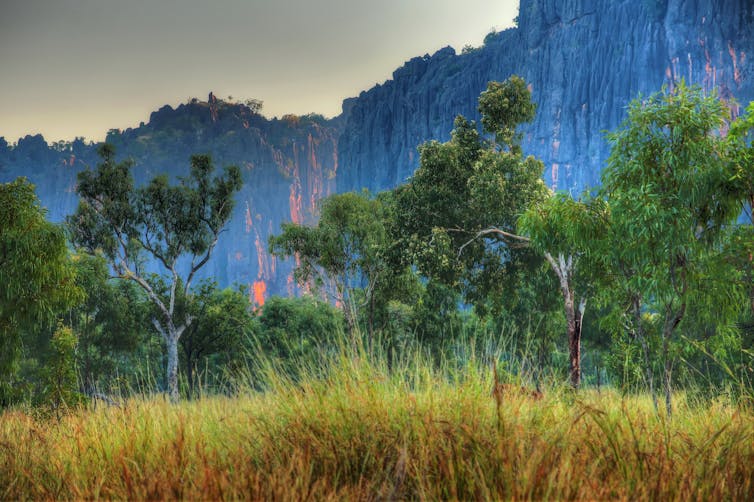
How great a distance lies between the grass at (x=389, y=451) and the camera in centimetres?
341

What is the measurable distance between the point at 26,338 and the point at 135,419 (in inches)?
1357

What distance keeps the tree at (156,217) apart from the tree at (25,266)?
16.4m

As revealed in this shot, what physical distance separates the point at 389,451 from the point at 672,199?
7.70 metres

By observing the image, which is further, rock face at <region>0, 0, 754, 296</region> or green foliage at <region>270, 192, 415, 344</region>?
rock face at <region>0, 0, 754, 296</region>

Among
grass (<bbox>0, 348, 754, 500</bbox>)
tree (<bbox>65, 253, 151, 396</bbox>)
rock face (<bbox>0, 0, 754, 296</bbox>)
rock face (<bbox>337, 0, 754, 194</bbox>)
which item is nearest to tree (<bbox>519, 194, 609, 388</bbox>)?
grass (<bbox>0, 348, 754, 500</bbox>)

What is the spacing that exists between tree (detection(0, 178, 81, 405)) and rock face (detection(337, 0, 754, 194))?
5279 cm

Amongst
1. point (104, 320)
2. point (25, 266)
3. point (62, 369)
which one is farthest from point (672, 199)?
point (104, 320)

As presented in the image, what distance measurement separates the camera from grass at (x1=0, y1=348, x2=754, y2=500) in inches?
134

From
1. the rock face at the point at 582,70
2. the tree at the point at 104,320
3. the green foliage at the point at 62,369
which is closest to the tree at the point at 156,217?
the tree at the point at 104,320

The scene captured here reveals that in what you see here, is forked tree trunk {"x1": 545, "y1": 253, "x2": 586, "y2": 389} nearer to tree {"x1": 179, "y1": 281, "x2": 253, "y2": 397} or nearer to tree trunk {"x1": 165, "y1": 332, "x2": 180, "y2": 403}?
tree {"x1": 179, "y1": 281, "x2": 253, "y2": 397}

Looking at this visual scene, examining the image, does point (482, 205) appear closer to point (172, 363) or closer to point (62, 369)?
point (62, 369)

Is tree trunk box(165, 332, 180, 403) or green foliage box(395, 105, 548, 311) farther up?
green foliage box(395, 105, 548, 311)

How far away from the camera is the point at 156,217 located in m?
32.3

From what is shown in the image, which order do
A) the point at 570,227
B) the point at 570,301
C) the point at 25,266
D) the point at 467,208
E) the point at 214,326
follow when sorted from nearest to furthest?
the point at 570,227, the point at 25,266, the point at 570,301, the point at 467,208, the point at 214,326
